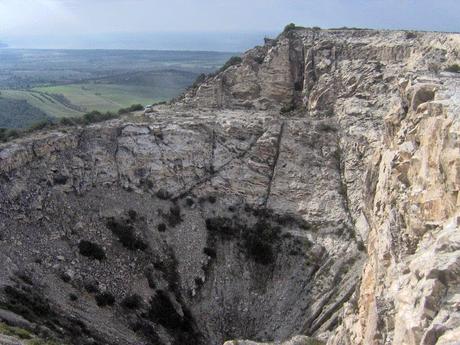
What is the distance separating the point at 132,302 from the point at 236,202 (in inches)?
566

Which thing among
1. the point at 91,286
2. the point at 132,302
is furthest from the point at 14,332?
the point at 132,302

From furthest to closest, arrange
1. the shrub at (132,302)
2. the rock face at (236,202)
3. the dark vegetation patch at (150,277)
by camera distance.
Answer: the dark vegetation patch at (150,277), the shrub at (132,302), the rock face at (236,202)

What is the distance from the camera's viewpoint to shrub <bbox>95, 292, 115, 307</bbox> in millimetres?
39188

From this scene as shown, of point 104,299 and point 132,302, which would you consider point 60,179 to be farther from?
point 132,302

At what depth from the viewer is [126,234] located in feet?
149

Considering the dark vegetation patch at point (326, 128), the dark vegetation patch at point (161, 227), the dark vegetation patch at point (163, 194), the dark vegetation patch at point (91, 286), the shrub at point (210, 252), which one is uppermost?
the dark vegetation patch at point (326, 128)

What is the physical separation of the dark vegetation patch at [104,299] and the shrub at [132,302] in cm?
96

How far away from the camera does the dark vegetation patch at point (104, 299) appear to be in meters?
39.2

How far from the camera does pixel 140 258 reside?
146 feet

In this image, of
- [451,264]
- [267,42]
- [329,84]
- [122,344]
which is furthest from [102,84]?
[451,264]

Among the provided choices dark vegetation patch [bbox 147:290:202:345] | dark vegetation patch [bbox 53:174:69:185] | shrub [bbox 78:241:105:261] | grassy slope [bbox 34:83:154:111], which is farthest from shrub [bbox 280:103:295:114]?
grassy slope [bbox 34:83:154:111]

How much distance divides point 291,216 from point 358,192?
6.38 meters

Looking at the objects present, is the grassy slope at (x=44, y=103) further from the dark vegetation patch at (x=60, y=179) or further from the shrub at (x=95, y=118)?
the dark vegetation patch at (x=60, y=179)

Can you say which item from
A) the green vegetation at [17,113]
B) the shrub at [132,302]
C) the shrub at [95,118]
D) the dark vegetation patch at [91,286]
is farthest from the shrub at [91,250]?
the green vegetation at [17,113]
